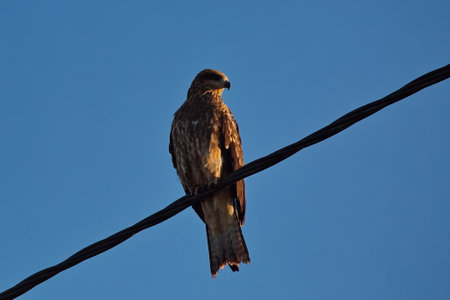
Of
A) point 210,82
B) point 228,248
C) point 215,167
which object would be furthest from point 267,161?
point 210,82

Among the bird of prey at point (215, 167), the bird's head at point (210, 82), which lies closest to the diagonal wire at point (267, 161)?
the bird of prey at point (215, 167)

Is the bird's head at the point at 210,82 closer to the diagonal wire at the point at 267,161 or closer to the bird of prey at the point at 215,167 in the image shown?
the bird of prey at the point at 215,167

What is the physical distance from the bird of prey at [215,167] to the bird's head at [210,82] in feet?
2.02

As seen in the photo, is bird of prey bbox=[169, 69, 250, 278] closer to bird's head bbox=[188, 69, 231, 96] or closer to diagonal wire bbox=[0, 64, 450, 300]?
bird's head bbox=[188, 69, 231, 96]

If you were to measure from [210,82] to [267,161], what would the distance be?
147 inches

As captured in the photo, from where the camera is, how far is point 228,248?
23.6ft

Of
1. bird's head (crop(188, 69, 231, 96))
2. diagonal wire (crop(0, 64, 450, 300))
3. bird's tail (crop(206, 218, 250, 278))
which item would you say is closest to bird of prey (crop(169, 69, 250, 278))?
bird's tail (crop(206, 218, 250, 278))

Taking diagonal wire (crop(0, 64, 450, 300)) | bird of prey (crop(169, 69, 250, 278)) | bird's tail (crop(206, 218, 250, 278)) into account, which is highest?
bird of prey (crop(169, 69, 250, 278))

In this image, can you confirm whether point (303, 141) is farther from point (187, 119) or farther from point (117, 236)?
point (187, 119)

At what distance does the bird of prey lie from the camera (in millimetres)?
7102

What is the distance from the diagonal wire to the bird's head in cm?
341

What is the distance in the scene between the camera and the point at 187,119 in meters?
7.43

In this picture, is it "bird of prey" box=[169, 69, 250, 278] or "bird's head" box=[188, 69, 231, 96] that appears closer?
"bird of prey" box=[169, 69, 250, 278]

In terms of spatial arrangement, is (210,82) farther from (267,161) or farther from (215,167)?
(267,161)
